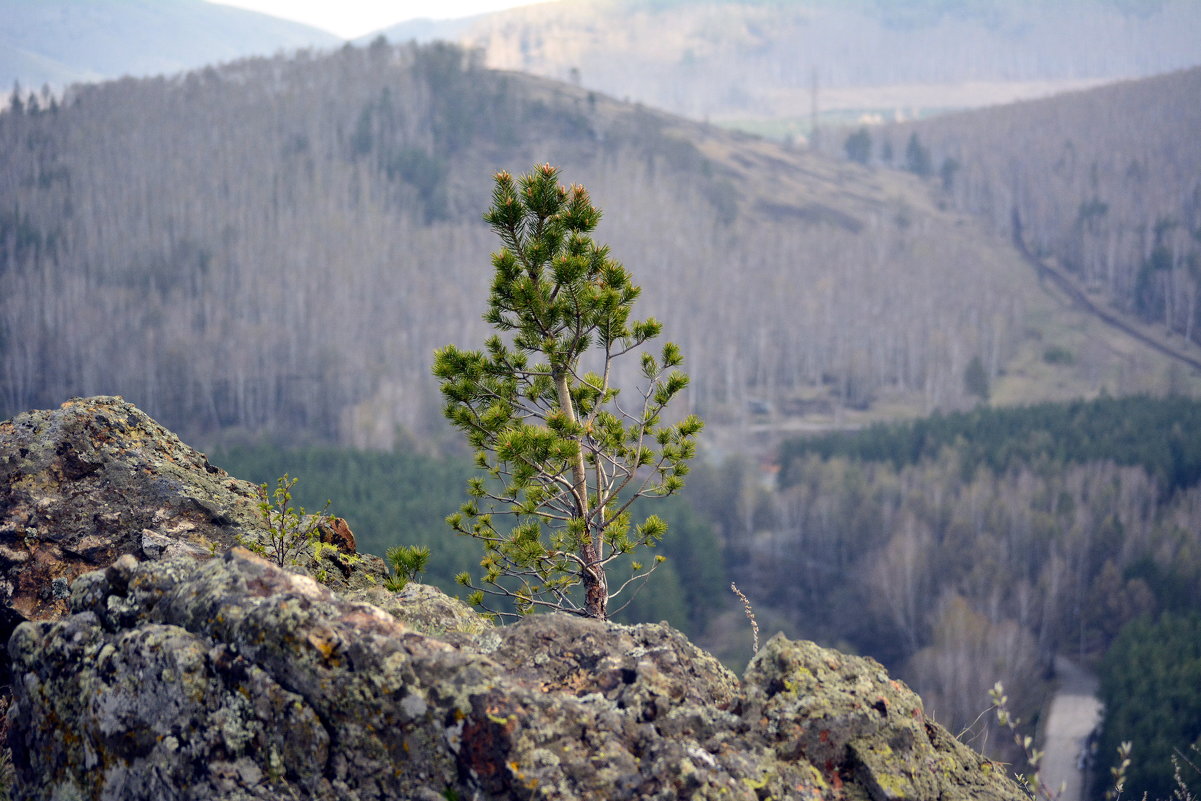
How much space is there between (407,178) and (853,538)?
438 feet

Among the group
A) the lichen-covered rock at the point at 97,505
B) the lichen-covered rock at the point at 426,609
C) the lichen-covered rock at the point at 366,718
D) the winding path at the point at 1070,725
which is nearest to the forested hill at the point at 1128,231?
the winding path at the point at 1070,725

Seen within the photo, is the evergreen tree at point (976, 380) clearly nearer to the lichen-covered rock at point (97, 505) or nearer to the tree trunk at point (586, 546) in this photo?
the tree trunk at point (586, 546)

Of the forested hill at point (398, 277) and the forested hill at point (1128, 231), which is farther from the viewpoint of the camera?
the forested hill at point (1128, 231)

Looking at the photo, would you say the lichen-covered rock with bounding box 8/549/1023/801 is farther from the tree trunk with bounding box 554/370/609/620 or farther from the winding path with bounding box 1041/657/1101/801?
the winding path with bounding box 1041/657/1101/801

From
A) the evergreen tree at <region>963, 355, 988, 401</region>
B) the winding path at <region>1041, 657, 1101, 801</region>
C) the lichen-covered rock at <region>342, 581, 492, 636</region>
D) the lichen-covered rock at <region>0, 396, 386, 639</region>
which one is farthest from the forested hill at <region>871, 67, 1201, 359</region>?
the lichen-covered rock at <region>0, 396, 386, 639</region>

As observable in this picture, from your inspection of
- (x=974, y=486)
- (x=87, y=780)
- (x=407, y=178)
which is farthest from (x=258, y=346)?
(x=87, y=780)

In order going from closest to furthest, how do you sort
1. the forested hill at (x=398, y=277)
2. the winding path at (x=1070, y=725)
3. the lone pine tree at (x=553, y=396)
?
the lone pine tree at (x=553, y=396)
the winding path at (x=1070, y=725)
the forested hill at (x=398, y=277)

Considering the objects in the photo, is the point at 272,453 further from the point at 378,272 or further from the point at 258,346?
the point at 378,272

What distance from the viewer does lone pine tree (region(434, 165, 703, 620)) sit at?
27.4 ft

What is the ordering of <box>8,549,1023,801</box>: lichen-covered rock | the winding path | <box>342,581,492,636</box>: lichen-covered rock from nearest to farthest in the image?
<box>8,549,1023,801</box>: lichen-covered rock → <box>342,581,492,636</box>: lichen-covered rock → the winding path

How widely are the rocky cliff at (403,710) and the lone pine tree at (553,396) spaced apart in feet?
6.86

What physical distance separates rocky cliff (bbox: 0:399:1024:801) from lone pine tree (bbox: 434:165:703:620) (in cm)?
209

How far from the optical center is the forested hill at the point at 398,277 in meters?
123

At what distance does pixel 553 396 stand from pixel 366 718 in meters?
4.57
